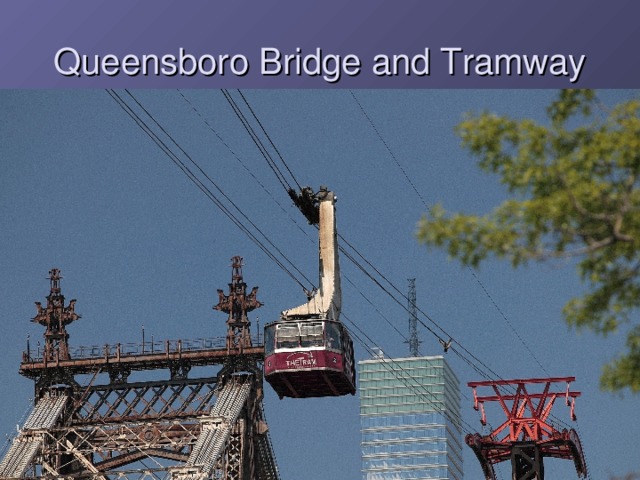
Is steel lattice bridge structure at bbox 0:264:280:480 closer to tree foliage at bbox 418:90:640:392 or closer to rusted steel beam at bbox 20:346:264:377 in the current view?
rusted steel beam at bbox 20:346:264:377

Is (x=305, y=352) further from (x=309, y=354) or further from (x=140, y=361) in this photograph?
(x=140, y=361)

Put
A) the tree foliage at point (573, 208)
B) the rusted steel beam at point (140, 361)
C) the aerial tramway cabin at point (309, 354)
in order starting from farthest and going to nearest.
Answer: the rusted steel beam at point (140, 361)
the aerial tramway cabin at point (309, 354)
the tree foliage at point (573, 208)

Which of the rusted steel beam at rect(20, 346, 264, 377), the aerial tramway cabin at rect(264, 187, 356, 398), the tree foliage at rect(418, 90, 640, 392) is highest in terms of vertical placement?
the rusted steel beam at rect(20, 346, 264, 377)

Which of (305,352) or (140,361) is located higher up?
(140,361)

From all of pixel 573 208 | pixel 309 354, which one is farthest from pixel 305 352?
pixel 573 208

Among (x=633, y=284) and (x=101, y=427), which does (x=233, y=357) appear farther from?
(x=633, y=284)

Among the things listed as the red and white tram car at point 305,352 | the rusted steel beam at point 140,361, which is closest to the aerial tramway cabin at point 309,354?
the red and white tram car at point 305,352

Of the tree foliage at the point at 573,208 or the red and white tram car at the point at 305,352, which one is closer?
the tree foliage at the point at 573,208

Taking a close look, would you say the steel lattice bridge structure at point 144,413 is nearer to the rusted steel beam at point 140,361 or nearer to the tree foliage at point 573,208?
the rusted steel beam at point 140,361

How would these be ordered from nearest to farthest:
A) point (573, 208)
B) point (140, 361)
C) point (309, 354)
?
point (573, 208), point (309, 354), point (140, 361)

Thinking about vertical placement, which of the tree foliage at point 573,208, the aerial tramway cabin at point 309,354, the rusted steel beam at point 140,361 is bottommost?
the tree foliage at point 573,208

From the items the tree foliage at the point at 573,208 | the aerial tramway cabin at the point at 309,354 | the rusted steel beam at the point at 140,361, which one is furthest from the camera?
the rusted steel beam at the point at 140,361

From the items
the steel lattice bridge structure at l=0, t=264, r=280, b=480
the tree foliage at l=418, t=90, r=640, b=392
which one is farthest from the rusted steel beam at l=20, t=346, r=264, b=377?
the tree foliage at l=418, t=90, r=640, b=392

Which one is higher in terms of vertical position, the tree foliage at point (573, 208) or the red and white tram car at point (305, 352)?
the red and white tram car at point (305, 352)
